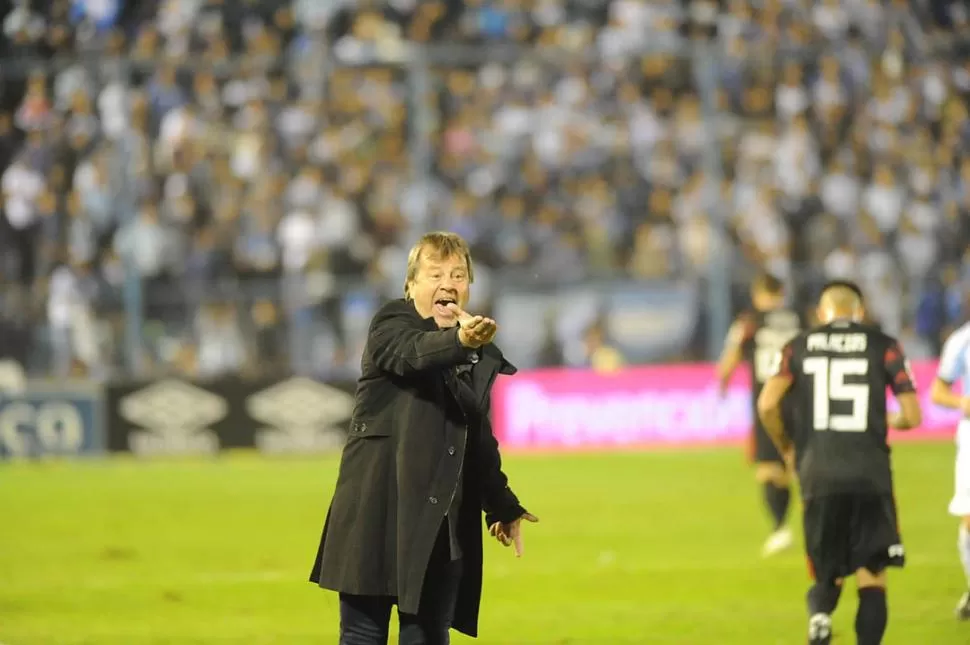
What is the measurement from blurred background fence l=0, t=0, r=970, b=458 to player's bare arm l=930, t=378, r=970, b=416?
12.5m

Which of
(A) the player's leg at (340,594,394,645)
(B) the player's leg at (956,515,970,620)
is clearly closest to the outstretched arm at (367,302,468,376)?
(A) the player's leg at (340,594,394,645)

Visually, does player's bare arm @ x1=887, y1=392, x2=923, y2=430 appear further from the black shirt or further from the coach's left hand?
the black shirt

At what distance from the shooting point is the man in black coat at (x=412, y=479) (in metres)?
5.79

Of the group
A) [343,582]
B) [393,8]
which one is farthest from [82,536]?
[393,8]

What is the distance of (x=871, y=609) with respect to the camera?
7.80 m

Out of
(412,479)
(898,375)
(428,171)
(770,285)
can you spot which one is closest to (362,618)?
(412,479)

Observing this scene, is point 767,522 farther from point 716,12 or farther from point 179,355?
point 716,12

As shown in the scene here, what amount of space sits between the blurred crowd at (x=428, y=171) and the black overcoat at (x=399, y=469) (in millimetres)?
15965

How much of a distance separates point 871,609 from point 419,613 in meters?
2.84

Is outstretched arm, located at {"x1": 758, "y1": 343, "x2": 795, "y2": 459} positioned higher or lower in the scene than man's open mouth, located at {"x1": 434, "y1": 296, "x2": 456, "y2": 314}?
lower

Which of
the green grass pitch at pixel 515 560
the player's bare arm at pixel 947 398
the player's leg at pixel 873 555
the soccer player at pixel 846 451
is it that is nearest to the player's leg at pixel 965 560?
the green grass pitch at pixel 515 560

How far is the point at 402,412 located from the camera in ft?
19.4

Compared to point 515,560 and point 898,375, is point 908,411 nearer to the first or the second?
point 898,375

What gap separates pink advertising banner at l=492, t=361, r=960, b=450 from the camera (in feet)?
73.6
